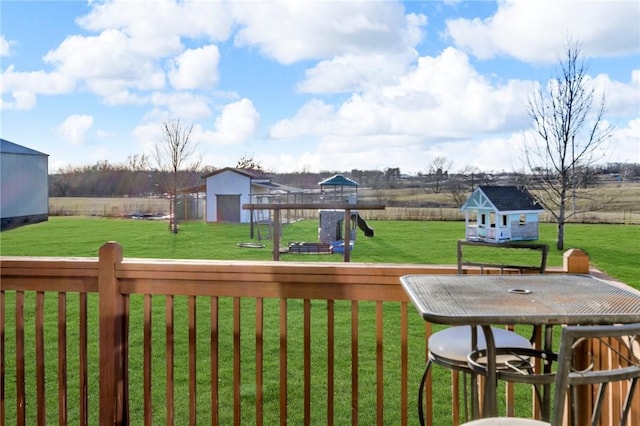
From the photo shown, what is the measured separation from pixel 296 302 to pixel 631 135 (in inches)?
306

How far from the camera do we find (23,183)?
8.23m

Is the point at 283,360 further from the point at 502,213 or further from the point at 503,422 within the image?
the point at 502,213

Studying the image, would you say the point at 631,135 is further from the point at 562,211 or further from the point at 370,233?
the point at 370,233

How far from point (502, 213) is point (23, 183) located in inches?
346

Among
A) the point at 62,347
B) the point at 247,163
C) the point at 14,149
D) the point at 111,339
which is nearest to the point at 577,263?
the point at 111,339

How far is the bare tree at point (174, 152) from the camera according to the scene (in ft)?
48.7

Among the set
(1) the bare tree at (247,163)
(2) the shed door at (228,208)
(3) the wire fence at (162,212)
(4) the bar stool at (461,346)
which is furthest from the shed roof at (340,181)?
(4) the bar stool at (461,346)

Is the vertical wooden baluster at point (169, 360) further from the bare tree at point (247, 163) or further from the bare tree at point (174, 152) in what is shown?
the bare tree at point (247, 163)

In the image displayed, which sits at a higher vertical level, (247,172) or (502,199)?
(247,172)

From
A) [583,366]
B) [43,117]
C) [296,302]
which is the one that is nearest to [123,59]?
[43,117]

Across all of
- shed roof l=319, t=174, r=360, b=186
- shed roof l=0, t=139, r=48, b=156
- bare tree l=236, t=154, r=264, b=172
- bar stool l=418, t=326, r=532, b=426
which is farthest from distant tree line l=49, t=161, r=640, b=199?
bar stool l=418, t=326, r=532, b=426

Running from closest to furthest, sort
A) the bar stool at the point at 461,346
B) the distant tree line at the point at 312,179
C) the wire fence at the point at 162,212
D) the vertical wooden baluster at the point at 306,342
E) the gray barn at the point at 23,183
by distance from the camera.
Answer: the bar stool at the point at 461,346, the vertical wooden baluster at the point at 306,342, the gray barn at the point at 23,183, the distant tree line at the point at 312,179, the wire fence at the point at 162,212

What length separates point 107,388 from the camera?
5.09ft

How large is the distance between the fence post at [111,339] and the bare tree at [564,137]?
11.1 m
